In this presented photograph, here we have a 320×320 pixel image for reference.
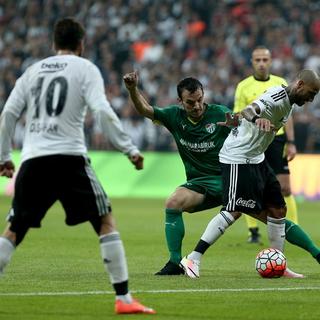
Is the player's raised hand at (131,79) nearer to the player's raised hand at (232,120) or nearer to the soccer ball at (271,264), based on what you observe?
the player's raised hand at (232,120)

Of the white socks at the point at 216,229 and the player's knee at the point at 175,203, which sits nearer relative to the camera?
the white socks at the point at 216,229

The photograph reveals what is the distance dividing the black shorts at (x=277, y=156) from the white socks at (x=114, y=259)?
7052 mm

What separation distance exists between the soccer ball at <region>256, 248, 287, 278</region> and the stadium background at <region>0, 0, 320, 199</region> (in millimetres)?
14182

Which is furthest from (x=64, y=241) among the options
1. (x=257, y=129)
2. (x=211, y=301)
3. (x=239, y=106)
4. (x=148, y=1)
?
(x=148, y=1)

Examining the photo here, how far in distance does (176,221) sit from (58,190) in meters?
3.07

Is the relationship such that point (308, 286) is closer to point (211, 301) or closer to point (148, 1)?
point (211, 301)

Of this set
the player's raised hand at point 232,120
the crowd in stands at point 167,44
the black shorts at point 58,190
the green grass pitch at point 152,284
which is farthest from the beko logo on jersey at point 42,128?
the crowd in stands at point 167,44

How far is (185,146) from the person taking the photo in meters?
11.2

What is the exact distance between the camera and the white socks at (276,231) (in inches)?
422

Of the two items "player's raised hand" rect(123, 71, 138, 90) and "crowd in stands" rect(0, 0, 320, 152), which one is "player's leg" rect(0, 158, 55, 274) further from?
"crowd in stands" rect(0, 0, 320, 152)

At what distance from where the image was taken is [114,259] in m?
7.83

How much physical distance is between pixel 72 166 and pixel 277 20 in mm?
22297

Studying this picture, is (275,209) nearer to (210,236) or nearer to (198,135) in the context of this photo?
(210,236)

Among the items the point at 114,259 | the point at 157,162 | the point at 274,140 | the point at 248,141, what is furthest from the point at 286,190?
the point at 157,162
